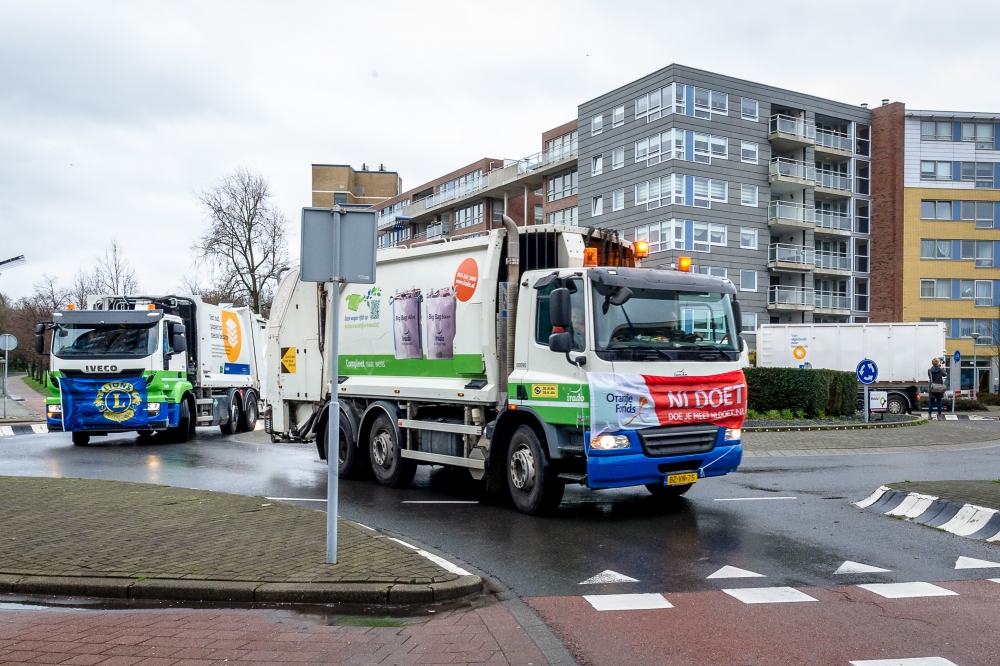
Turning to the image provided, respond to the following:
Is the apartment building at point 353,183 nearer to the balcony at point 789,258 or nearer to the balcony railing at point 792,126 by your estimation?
the balcony railing at point 792,126

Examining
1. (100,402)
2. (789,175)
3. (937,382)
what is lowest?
(100,402)

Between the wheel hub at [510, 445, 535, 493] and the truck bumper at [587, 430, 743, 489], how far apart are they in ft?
2.73

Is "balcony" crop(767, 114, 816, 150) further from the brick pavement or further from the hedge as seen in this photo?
the brick pavement

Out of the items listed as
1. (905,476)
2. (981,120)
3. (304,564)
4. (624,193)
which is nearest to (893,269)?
A: (981,120)

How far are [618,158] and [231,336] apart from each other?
3136 centimetres

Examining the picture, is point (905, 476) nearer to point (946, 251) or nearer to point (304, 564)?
point (304, 564)

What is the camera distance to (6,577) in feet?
20.3

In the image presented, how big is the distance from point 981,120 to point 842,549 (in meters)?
59.4

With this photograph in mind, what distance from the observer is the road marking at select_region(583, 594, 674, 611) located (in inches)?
226

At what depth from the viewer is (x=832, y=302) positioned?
55.0 meters

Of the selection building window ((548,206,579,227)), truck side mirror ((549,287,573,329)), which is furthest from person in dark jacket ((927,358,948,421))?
building window ((548,206,579,227))

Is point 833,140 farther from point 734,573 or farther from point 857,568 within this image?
point 734,573

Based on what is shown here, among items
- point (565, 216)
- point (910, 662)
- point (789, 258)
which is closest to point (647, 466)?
point (910, 662)

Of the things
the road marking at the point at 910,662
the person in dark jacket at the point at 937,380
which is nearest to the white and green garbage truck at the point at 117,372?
the road marking at the point at 910,662
